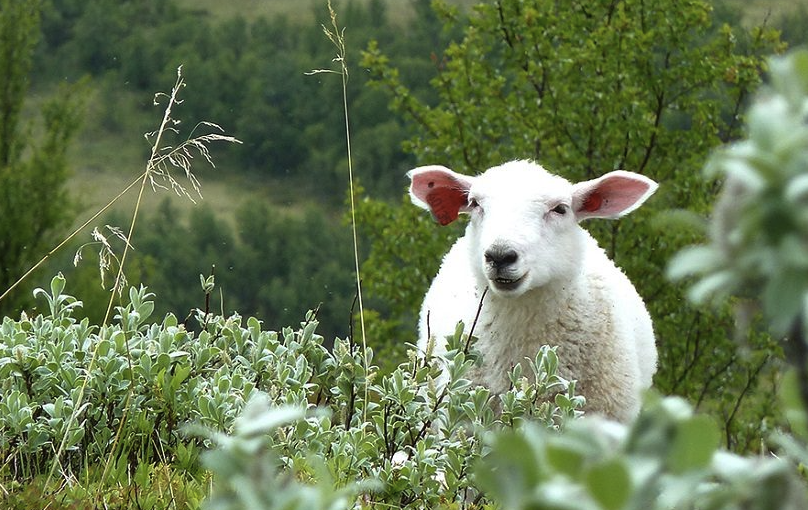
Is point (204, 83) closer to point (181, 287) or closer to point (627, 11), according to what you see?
point (181, 287)

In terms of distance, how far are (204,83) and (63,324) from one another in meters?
88.8

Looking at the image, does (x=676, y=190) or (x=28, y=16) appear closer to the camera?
(x=676, y=190)

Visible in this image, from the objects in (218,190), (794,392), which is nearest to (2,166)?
(794,392)

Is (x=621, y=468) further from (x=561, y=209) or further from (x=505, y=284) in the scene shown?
(x=561, y=209)

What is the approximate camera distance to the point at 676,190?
619 inches

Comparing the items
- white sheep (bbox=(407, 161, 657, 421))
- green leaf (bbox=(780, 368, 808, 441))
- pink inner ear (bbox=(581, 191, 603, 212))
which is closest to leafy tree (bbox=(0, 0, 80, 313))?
white sheep (bbox=(407, 161, 657, 421))

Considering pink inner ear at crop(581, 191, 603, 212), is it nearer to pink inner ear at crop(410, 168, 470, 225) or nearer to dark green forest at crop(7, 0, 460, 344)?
pink inner ear at crop(410, 168, 470, 225)

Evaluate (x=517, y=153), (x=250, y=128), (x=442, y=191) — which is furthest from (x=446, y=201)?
(x=250, y=128)

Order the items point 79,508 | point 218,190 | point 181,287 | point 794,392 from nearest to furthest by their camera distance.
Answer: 1. point 794,392
2. point 79,508
3. point 181,287
4. point 218,190

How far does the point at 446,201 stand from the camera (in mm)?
6172

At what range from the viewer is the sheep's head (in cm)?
523

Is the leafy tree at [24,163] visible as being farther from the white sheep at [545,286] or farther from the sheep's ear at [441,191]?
the white sheep at [545,286]

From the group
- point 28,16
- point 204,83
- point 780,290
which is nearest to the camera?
point 780,290

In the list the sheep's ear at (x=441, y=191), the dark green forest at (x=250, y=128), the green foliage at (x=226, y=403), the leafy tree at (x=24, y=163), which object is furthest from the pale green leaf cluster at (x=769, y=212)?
the dark green forest at (x=250, y=128)
